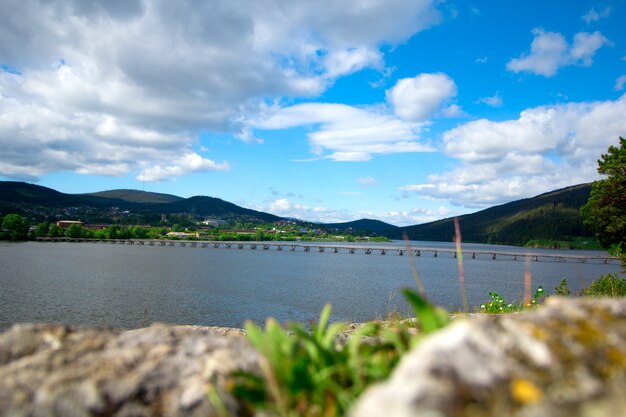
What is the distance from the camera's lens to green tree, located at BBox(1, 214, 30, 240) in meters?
189

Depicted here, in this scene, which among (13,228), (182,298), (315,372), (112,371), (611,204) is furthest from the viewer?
(13,228)

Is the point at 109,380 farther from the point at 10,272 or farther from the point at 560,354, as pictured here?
the point at 10,272

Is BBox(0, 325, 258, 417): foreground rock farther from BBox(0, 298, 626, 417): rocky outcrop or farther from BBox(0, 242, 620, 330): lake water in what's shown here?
BBox(0, 242, 620, 330): lake water

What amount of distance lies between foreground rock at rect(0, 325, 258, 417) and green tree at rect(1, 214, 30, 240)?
750 feet

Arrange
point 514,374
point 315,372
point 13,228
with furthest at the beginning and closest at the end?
point 13,228 → point 315,372 → point 514,374

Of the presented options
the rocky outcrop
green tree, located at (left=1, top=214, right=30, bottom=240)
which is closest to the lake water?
the rocky outcrop

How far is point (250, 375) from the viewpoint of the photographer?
2912mm

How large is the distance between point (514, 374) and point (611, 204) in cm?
3025

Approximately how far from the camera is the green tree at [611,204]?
26.0 m

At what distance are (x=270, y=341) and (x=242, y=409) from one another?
1.84 feet

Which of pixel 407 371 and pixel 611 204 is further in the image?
pixel 611 204

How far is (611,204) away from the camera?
2669 cm

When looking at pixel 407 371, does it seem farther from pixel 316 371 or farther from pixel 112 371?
pixel 112 371

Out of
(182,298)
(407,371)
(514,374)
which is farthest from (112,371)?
(182,298)
